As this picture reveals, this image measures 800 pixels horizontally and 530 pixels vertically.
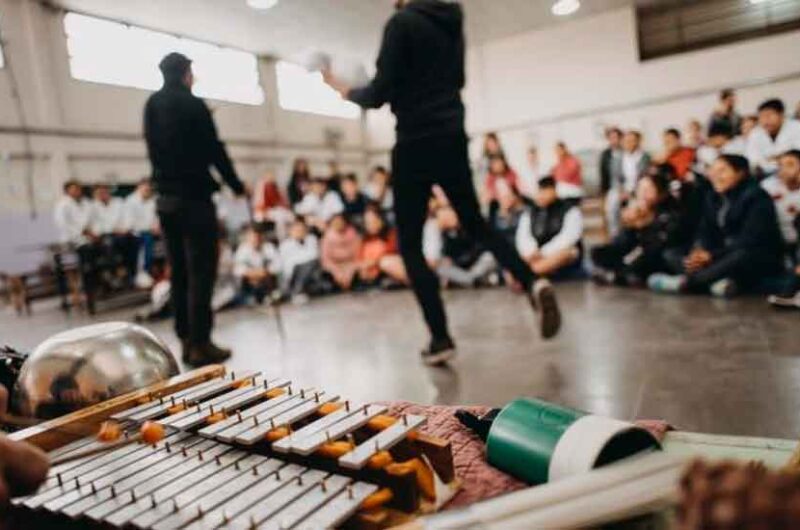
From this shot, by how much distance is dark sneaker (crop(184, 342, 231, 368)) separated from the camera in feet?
11.3

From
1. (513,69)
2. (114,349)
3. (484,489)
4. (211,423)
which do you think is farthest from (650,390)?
(513,69)

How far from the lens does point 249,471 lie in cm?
112

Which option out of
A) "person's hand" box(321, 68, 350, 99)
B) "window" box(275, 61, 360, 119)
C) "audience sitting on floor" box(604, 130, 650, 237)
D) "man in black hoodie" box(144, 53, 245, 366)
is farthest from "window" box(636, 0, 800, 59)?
"man in black hoodie" box(144, 53, 245, 366)

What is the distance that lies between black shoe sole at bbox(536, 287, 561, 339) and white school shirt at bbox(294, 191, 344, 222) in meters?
6.07

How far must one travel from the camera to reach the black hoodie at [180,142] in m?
3.40

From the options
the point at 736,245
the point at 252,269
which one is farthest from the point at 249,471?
the point at 252,269

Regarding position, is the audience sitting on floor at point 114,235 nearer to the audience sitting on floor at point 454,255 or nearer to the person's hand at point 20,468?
the audience sitting on floor at point 454,255

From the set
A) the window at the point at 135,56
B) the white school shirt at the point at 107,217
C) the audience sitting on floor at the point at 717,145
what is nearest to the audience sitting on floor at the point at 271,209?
the window at the point at 135,56

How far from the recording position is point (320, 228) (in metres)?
8.40

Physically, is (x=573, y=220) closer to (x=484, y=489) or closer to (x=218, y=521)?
(x=484, y=489)

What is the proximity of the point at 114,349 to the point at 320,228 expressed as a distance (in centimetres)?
668

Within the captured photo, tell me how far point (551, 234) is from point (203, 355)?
396cm

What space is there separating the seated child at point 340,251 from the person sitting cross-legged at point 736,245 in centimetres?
373

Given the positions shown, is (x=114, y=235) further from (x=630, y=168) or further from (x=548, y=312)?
(x=548, y=312)
